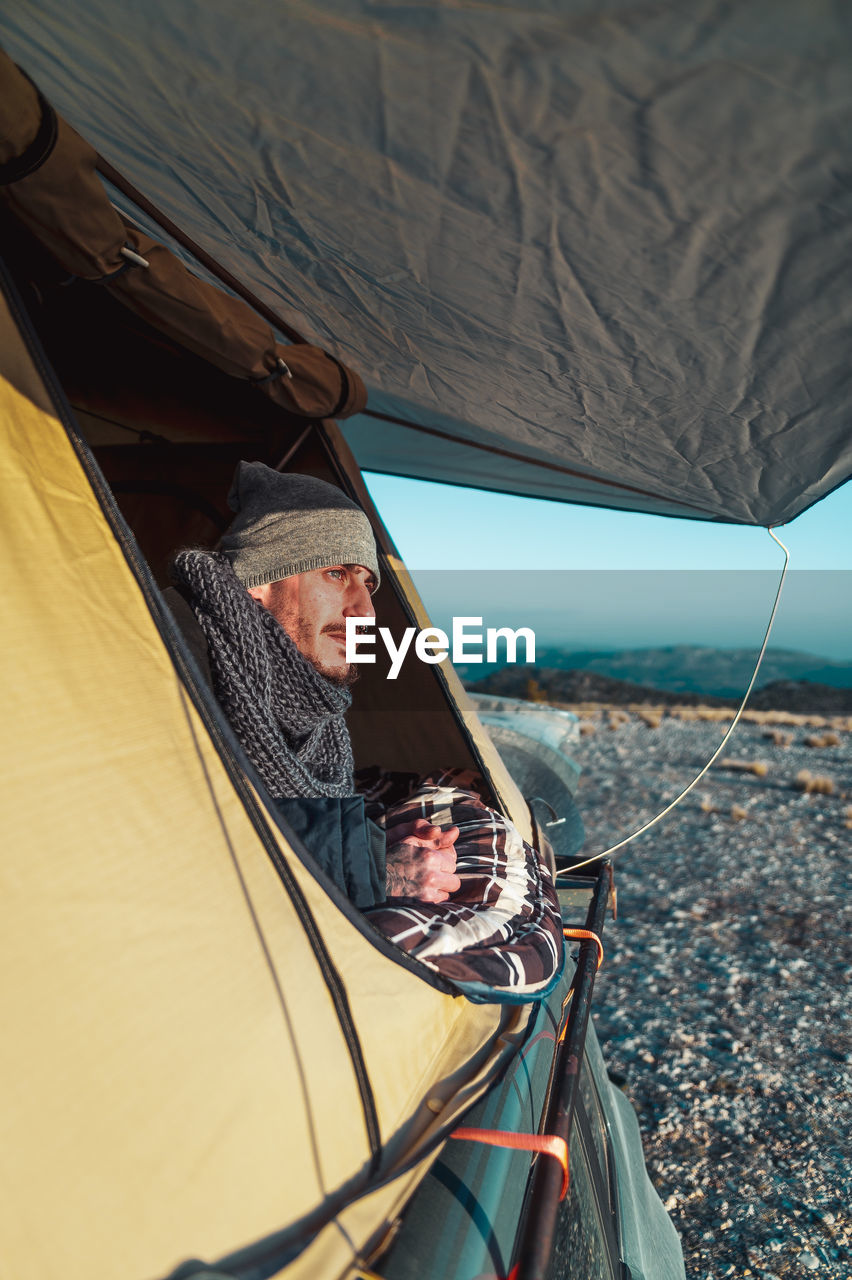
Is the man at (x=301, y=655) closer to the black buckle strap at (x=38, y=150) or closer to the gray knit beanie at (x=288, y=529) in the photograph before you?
the gray knit beanie at (x=288, y=529)

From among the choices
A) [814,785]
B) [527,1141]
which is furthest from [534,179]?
[814,785]

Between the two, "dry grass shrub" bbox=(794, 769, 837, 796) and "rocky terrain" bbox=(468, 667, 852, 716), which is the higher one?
"rocky terrain" bbox=(468, 667, 852, 716)

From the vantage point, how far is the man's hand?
5.62ft

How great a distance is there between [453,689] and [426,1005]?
5.52 ft

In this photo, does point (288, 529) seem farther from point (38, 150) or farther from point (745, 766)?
point (745, 766)

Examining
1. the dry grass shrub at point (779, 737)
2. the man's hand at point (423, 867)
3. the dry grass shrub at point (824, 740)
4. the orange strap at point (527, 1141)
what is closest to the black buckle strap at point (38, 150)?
the man's hand at point (423, 867)

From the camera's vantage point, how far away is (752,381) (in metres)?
1.60

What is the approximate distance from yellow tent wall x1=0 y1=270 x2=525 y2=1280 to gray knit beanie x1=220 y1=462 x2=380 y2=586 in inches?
40.3

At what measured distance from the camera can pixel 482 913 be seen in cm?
162

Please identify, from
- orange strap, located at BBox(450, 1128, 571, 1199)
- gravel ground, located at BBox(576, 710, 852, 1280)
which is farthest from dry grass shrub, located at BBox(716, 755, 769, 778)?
orange strap, located at BBox(450, 1128, 571, 1199)

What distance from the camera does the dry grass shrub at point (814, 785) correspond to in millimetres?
8399

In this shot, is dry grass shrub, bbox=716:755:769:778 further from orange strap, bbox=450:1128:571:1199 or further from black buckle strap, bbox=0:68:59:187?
black buckle strap, bbox=0:68:59:187

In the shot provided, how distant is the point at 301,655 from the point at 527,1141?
3.62 ft

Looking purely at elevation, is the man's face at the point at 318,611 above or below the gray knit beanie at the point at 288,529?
below
